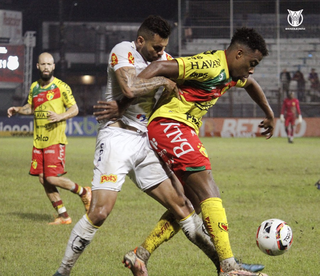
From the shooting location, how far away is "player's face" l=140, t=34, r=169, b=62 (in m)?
4.70

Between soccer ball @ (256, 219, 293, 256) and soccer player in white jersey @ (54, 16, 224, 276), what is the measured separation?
510 mm

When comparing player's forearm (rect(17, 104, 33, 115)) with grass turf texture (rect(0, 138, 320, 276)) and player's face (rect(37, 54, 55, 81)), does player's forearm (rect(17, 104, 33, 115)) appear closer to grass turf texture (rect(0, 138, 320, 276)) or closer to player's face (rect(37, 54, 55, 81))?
player's face (rect(37, 54, 55, 81))

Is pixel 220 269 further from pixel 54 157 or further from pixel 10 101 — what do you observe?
pixel 10 101

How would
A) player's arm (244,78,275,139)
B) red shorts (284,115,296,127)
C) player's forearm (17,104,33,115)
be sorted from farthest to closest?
red shorts (284,115,296,127) → player's forearm (17,104,33,115) → player's arm (244,78,275,139)

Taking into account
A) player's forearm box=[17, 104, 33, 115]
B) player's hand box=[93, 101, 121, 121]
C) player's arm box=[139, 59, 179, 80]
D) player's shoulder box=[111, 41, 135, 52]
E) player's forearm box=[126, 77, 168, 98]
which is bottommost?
player's forearm box=[17, 104, 33, 115]

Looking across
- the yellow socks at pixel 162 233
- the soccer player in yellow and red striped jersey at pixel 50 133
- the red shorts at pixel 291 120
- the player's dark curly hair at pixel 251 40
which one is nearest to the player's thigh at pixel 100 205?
the yellow socks at pixel 162 233

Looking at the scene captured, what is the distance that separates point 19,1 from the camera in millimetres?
39781

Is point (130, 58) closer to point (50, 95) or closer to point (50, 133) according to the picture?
point (50, 133)

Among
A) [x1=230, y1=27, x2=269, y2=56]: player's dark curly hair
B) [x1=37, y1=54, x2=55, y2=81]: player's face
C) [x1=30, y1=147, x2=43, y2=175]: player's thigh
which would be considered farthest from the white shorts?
[x1=37, y1=54, x2=55, y2=81]: player's face

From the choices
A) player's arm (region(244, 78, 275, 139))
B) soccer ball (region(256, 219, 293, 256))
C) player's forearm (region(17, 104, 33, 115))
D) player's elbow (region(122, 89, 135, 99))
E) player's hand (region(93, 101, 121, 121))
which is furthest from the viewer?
player's forearm (region(17, 104, 33, 115))

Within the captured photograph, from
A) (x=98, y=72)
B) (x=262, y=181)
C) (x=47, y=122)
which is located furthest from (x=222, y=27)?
(x=47, y=122)

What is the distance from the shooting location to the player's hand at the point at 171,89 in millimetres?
4538

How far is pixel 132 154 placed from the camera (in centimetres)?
468

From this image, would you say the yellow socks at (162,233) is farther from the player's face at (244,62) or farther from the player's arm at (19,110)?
the player's arm at (19,110)
